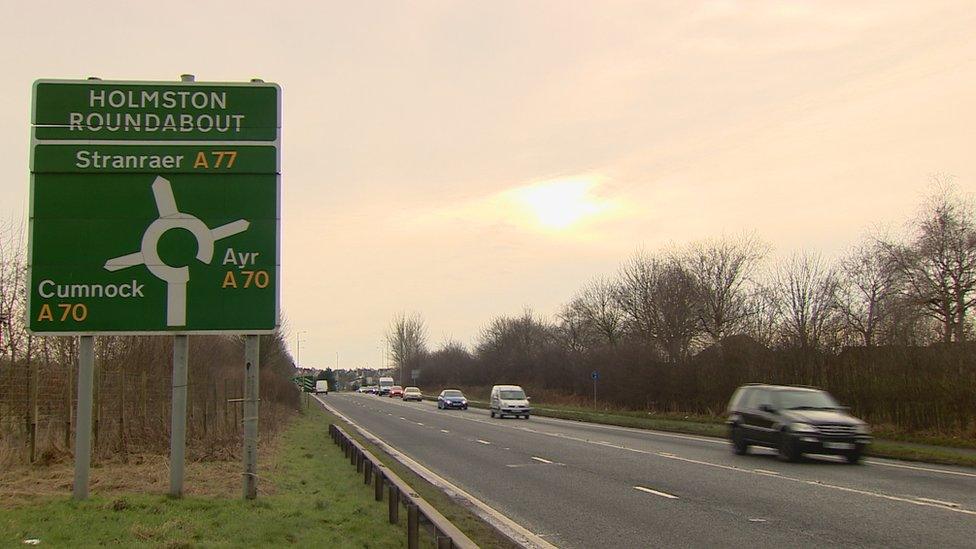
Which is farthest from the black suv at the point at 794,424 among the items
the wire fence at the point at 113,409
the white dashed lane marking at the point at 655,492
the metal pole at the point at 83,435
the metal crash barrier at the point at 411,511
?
the metal pole at the point at 83,435

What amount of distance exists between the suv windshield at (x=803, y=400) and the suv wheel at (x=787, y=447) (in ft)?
2.77

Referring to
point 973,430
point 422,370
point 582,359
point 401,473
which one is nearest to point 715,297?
point 582,359

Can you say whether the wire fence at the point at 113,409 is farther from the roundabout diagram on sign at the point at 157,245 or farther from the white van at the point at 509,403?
the white van at the point at 509,403

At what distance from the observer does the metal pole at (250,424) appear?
10.8 meters

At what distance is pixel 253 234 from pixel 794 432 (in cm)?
1299

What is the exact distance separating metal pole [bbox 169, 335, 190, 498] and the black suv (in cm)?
1333

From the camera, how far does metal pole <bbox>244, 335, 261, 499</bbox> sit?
1080 centimetres

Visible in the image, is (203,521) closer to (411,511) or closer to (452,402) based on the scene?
(411,511)

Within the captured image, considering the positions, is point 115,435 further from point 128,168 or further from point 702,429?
point 702,429

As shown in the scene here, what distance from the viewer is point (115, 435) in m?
17.1

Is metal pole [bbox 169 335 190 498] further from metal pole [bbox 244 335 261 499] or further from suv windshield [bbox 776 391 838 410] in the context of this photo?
suv windshield [bbox 776 391 838 410]

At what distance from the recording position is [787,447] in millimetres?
18547

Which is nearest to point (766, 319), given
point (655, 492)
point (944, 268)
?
point (944, 268)

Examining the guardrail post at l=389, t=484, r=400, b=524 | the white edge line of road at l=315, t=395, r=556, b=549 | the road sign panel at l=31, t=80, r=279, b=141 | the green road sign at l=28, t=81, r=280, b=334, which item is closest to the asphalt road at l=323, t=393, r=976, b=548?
the white edge line of road at l=315, t=395, r=556, b=549
